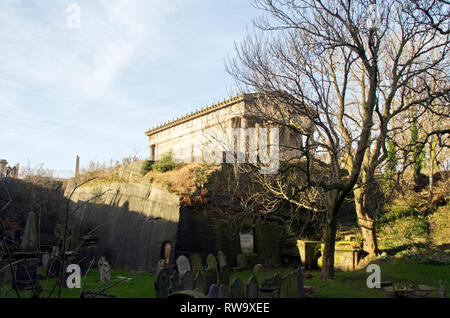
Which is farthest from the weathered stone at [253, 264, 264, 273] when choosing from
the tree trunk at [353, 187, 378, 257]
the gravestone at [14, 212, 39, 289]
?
the gravestone at [14, 212, 39, 289]

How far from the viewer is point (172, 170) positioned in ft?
60.7

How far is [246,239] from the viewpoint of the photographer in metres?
17.0

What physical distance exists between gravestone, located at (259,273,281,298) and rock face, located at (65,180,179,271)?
8.84m

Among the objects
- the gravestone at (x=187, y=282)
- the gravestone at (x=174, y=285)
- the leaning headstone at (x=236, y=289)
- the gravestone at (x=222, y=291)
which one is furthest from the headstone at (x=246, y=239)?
the gravestone at (x=222, y=291)

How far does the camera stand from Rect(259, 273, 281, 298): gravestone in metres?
6.80

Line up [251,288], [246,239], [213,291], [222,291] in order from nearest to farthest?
[213,291], [222,291], [251,288], [246,239]

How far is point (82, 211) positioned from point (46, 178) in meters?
4.87

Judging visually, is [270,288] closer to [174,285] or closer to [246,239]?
[174,285]

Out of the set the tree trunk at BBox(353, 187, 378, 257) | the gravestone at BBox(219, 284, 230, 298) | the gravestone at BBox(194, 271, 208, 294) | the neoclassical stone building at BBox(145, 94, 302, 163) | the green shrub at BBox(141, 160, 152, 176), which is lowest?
the gravestone at BBox(194, 271, 208, 294)

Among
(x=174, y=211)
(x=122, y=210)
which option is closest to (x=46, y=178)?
(x=122, y=210)

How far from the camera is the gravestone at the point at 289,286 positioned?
7344 millimetres

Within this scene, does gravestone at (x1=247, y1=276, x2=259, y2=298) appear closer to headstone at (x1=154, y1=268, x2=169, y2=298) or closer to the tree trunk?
headstone at (x1=154, y1=268, x2=169, y2=298)

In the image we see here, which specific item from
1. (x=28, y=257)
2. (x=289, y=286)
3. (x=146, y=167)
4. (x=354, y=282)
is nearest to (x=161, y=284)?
(x=289, y=286)

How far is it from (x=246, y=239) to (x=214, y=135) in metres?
5.29
